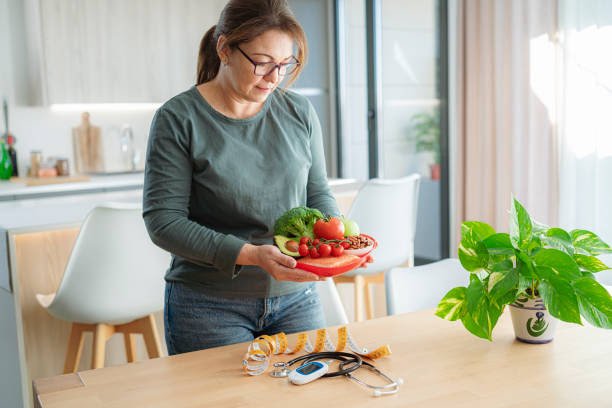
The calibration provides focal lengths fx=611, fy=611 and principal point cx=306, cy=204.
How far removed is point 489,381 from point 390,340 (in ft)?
0.86

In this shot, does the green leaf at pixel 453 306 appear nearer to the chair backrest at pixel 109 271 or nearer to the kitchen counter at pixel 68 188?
the chair backrest at pixel 109 271

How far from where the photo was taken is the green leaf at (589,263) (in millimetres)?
1215

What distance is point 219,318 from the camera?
1.35 metres

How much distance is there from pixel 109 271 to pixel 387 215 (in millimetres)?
1140

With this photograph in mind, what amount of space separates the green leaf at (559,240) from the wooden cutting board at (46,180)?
10.6 feet

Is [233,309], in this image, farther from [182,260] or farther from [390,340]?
[390,340]

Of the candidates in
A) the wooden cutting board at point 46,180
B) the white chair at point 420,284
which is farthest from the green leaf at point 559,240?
the wooden cutting board at point 46,180

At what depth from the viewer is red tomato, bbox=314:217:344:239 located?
1.27m

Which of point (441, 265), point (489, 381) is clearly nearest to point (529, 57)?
point (441, 265)

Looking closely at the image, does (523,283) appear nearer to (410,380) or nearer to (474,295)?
(474,295)

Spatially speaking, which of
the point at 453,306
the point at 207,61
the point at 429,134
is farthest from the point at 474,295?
the point at 429,134

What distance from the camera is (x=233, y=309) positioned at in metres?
1.36

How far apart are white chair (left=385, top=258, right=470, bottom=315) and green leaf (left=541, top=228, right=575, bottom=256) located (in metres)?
0.56

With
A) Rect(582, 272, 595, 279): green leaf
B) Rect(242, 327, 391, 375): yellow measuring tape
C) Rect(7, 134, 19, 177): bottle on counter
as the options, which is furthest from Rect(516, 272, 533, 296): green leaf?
Rect(7, 134, 19, 177): bottle on counter
